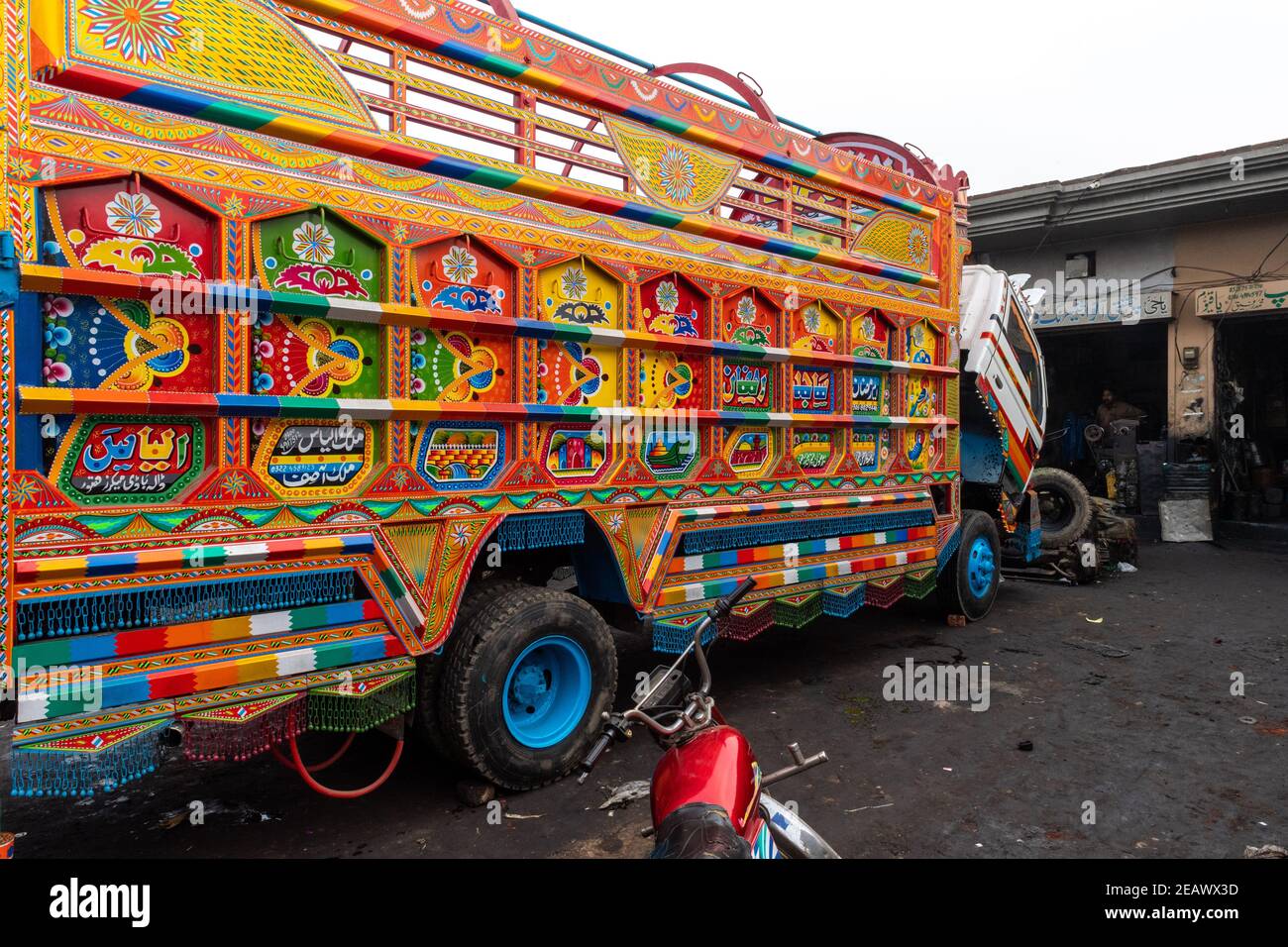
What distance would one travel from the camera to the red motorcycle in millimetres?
1777

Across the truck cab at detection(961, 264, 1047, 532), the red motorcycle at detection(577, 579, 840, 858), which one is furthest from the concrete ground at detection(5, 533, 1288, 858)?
the truck cab at detection(961, 264, 1047, 532)

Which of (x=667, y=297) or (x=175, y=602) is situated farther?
(x=667, y=297)

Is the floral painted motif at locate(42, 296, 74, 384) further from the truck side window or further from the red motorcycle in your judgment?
the truck side window

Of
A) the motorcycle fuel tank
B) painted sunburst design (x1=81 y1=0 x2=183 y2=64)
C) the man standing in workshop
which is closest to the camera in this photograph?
the motorcycle fuel tank

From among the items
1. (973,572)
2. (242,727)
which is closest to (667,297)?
(242,727)

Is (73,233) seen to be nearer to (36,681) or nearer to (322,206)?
(322,206)

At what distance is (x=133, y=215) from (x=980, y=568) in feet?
21.1

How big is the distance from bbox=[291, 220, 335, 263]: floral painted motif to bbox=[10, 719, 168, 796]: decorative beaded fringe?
1661 millimetres

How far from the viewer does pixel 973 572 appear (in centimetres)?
689

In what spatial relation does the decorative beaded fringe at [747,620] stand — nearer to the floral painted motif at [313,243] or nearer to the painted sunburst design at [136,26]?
the floral painted motif at [313,243]

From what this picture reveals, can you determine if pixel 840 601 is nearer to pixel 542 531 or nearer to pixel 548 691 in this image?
pixel 548 691
